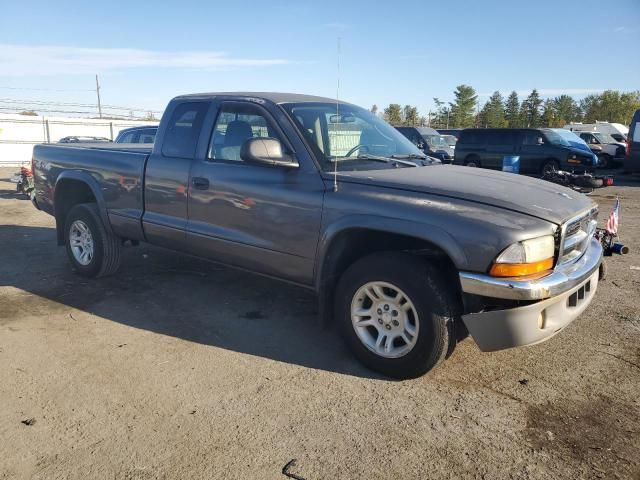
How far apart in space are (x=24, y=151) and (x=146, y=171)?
2450 cm

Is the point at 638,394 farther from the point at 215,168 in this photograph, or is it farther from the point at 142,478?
the point at 215,168

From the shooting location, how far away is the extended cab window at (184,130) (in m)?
4.66

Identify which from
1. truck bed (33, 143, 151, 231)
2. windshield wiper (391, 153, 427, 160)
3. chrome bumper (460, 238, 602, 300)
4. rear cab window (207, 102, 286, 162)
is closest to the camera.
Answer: chrome bumper (460, 238, 602, 300)

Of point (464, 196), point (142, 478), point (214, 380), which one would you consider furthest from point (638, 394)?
point (142, 478)

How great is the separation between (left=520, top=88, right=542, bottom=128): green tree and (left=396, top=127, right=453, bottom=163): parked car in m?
46.0

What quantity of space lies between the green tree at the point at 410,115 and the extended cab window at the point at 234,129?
62574mm

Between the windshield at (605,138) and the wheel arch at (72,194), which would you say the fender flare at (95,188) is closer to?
the wheel arch at (72,194)

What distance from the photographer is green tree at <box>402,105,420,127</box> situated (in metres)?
66.5

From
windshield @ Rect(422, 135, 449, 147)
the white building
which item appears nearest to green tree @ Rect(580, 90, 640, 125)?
windshield @ Rect(422, 135, 449, 147)

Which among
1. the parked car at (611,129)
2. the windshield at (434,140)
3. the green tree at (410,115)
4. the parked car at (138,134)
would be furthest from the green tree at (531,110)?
the parked car at (138,134)

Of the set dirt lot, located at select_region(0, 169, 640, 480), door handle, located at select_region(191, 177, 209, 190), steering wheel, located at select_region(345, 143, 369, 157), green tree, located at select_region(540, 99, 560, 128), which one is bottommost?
dirt lot, located at select_region(0, 169, 640, 480)

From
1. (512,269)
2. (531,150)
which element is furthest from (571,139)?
(512,269)

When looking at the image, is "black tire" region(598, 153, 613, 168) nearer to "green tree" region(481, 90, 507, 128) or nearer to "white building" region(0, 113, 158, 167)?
"white building" region(0, 113, 158, 167)

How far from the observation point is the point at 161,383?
347cm
